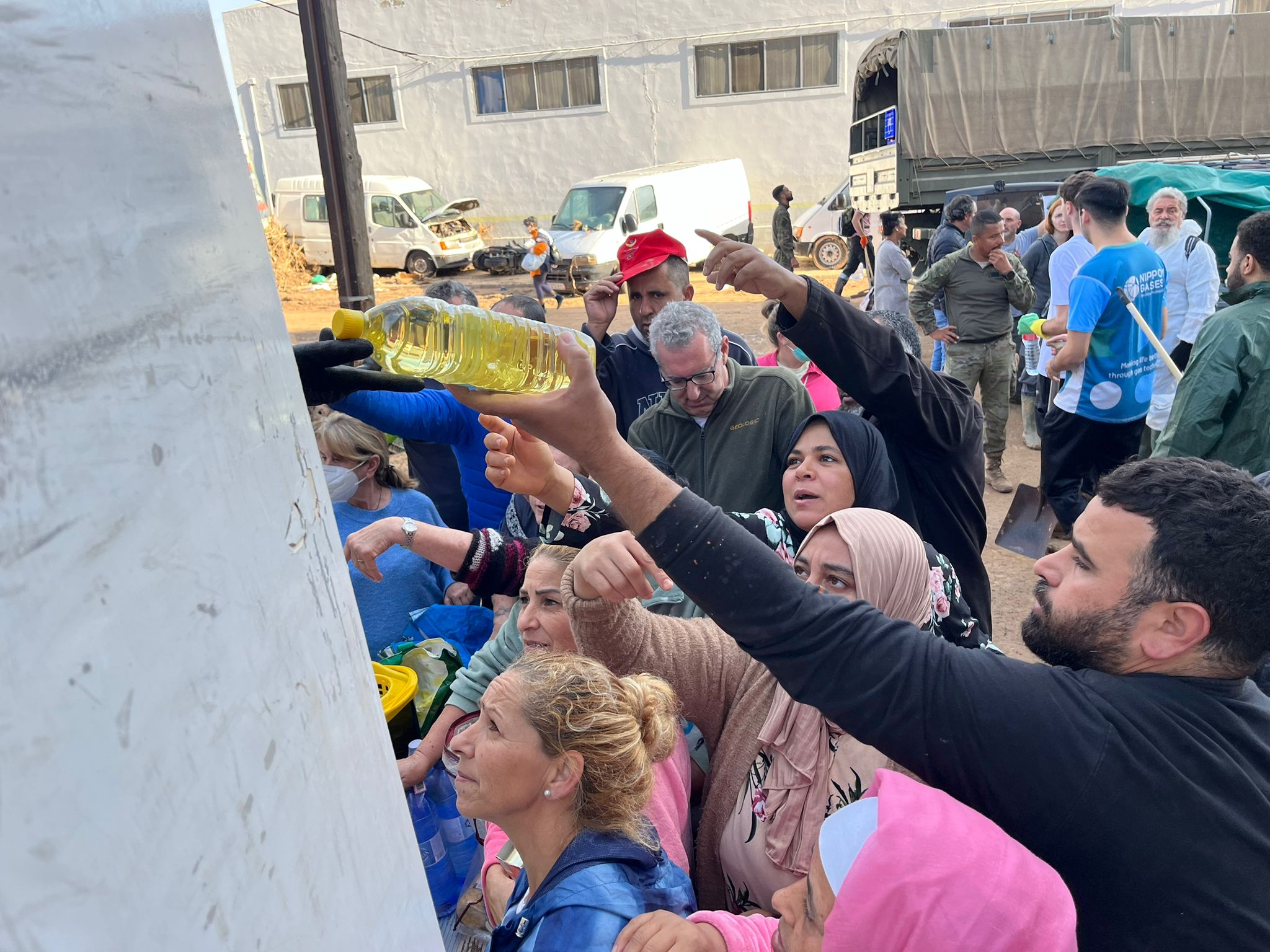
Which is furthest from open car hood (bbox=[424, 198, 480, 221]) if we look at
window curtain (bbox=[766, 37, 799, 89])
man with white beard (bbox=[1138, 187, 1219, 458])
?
man with white beard (bbox=[1138, 187, 1219, 458])

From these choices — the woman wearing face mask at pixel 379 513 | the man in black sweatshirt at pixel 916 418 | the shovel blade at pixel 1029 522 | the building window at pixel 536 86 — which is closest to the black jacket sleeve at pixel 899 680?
the man in black sweatshirt at pixel 916 418

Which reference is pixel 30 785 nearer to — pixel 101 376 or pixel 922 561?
pixel 101 376

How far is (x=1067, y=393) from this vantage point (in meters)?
4.92

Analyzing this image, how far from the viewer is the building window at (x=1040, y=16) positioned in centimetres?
1930

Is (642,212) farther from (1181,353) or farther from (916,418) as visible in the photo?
(916,418)

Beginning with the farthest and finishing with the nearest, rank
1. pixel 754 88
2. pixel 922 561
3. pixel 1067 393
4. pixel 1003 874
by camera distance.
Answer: pixel 754 88 → pixel 1067 393 → pixel 922 561 → pixel 1003 874

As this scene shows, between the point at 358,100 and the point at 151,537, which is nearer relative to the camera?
the point at 151,537

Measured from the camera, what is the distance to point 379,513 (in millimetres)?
3188

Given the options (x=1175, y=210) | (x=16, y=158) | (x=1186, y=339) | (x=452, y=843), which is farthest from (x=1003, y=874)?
(x=1175, y=210)

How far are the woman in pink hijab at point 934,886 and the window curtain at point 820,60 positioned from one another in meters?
22.4

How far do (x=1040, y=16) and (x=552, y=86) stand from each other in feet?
37.4

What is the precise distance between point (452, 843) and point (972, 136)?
13.9 m

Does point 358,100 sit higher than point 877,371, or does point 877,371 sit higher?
point 358,100

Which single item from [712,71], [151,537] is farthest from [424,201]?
[151,537]
